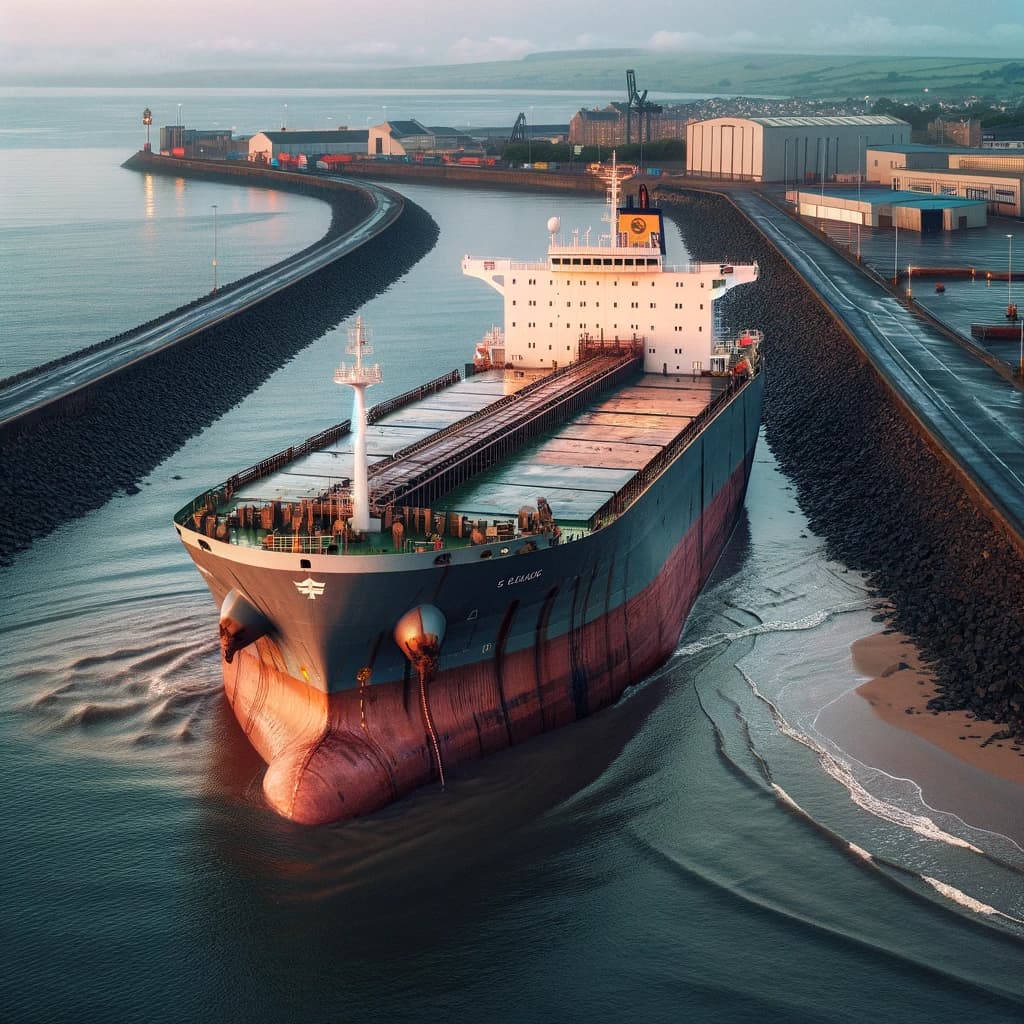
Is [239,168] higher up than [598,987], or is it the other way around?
[239,168]

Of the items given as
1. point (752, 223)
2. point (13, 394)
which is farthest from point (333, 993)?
point (752, 223)

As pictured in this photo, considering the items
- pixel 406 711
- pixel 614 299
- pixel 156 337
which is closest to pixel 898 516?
pixel 614 299

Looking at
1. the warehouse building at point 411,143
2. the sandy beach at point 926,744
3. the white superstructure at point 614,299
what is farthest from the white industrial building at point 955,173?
the warehouse building at point 411,143

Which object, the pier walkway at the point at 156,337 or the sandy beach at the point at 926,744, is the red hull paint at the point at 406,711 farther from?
the pier walkway at the point at 156,337

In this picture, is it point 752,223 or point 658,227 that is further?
point 752,223

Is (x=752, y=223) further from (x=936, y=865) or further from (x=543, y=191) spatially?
(x=936, y=865)

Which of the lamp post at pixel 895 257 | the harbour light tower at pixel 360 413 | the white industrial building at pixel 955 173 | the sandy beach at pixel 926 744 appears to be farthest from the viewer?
the white industrial building at pixel 955 173

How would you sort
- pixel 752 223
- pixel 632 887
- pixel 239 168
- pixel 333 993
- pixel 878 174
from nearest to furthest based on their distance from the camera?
pixel 333 993, pixel 632 887, pixel 752 223, pixel 878 174, pixel 239 168
